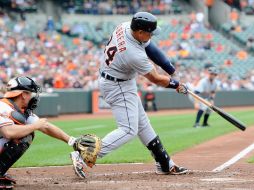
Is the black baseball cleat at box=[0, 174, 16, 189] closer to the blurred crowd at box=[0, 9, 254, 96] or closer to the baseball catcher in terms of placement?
the baseball catcher

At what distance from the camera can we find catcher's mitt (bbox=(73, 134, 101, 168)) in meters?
6.73

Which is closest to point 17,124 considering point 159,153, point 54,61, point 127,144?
point 159,153

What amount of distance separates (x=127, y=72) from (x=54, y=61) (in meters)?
17.5

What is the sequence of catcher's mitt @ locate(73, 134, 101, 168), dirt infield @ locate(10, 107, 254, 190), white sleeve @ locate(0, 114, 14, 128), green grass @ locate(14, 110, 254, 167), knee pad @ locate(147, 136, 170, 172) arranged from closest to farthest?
white sleeve @ locate(0, 114, 14, 128) → dirt infield @ locate(10, 107, 254, 190) → catcher's mitt @ locate(73, 134, 101, 168) → knee pad @ locate(147, 136, 170, 172) → green grass @ locate(14, 110, 254, 167)

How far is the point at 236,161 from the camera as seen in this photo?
29.6 ft

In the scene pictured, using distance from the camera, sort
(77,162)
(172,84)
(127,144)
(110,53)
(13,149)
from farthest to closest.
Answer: (127,144) < (172,84) < (110,53) < (77,162) < (13,149)

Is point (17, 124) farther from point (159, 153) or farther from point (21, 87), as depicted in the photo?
point (159, 153)

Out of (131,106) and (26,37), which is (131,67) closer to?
(131,106)

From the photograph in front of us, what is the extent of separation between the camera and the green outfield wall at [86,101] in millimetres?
20578

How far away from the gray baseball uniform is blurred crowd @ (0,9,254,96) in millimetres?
12802

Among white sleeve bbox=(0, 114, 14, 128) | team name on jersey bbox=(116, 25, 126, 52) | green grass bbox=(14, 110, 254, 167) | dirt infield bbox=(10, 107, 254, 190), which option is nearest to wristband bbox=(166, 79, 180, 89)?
team name on jersey bbox=(116, 25, 126, 52)

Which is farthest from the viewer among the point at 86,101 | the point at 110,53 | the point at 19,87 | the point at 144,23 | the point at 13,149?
the point at 86,101

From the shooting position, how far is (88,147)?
6758mm

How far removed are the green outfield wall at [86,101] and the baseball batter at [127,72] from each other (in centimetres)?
1285
